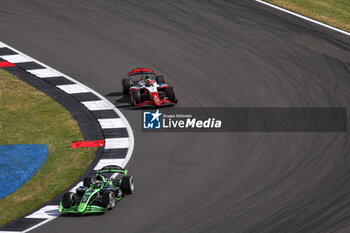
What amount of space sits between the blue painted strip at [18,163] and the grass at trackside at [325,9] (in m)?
16.6

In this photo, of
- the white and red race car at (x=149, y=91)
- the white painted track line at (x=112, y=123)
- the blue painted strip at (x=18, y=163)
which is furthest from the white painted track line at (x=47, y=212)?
the white and red race car at (x=149, y=91)

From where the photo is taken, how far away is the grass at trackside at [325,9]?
33.2 m

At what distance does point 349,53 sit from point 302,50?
2.00 m

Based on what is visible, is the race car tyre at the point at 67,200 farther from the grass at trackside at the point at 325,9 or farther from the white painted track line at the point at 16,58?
the grass at trackside at the point at 325,9

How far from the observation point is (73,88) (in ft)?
88.5

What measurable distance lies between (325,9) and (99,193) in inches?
803

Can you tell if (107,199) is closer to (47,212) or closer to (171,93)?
(47,212)

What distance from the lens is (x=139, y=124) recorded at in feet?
78.6

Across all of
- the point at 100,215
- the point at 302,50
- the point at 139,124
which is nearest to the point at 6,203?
the point at 100,215

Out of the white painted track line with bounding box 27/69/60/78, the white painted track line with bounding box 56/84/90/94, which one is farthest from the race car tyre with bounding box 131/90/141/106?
the white painted track line with bounding box 27/69/60/78

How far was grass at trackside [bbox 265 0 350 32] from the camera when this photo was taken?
109 ft

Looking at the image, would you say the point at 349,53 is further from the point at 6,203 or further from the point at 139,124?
the point at 6,203

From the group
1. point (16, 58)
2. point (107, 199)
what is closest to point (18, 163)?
point (107, 199)

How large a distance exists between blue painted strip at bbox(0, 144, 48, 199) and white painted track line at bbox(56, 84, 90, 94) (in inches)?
179
